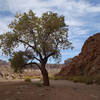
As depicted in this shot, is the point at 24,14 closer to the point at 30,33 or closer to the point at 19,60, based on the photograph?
the point at 30,33

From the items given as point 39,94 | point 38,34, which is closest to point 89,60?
point 38,34

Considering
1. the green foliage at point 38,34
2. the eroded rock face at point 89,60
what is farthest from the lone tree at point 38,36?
the eroded rock face at point 89,60

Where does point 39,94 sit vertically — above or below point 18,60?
below

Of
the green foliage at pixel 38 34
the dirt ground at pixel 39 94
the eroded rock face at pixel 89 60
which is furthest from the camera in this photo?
the eroded rock face at pixel 89 60

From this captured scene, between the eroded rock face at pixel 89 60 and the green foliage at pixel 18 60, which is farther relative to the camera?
the eroded rock face at pixel 89 60

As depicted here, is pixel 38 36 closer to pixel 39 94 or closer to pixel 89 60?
pixel 39 94

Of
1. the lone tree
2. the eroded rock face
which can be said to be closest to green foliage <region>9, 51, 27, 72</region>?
the lone tree

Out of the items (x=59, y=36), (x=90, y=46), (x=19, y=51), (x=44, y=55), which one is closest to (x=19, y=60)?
(x=19, y=51)

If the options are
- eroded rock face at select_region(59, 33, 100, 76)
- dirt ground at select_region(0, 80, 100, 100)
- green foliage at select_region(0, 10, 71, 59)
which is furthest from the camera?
eroded rock face at select_region(59, 33, 100, 76)

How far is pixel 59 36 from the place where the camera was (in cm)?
1716

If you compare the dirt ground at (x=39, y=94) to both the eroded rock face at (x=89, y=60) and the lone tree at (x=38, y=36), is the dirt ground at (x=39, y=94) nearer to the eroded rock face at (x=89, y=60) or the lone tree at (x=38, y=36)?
the lone tree at (x=38, y=36)

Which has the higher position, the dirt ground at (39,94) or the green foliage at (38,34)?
the green foliage at (38,34)

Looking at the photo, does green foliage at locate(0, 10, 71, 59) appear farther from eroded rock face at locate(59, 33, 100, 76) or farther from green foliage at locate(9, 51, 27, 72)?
eroded rock face at locate(59, 33, 100, 76)

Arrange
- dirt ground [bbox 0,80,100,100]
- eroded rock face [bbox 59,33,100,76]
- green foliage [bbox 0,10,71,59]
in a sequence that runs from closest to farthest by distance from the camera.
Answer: dirt ground [bbox 0,80,100,100]
green foliage [bbox 0,10,71,59]
eroded rock face [bbox 59,33,100,76]
